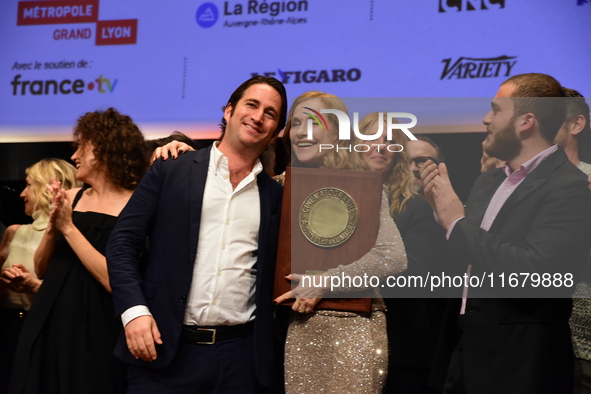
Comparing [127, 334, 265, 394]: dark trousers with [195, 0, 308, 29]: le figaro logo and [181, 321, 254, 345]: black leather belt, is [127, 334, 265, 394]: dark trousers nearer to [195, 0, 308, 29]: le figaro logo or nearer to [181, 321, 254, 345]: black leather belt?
[181, 321, 254, 345]: black leather belt

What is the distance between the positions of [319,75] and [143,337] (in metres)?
2.02

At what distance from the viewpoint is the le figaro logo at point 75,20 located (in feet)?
12.1

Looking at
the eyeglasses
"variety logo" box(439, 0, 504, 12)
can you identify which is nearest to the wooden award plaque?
the eyeglasses

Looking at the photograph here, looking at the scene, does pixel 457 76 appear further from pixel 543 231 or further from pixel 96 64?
pixel 96 64

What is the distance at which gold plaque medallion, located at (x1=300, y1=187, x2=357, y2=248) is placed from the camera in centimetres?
211

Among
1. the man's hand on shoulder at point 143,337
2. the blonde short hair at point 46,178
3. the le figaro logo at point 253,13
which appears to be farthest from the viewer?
the le figaro logo at point 253,13

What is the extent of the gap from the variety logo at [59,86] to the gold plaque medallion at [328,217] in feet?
6.63

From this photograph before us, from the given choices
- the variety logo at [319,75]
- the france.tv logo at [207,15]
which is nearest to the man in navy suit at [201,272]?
the variety logo at [319,75]

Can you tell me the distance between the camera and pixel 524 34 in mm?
3162

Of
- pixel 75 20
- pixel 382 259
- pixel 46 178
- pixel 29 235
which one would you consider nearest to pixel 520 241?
pixel 382 259

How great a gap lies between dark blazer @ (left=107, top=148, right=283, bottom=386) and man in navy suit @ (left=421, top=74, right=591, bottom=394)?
0.72 metres

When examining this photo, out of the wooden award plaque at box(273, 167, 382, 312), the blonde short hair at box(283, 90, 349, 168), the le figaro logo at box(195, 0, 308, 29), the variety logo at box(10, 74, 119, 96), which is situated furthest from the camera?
the variety logo at box(10, 74, 119, 96)

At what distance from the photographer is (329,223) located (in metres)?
2.12

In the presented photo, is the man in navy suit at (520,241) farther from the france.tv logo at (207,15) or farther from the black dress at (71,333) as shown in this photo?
the france.tv logo at (207,15)
